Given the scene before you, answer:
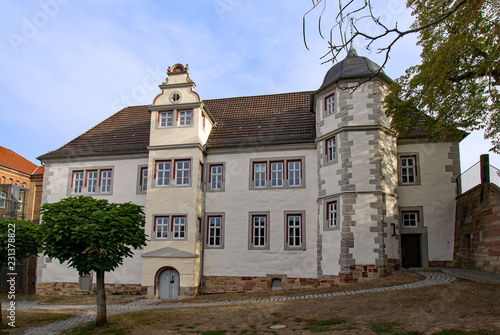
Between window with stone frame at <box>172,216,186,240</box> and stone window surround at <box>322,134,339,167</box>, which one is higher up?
stone window surround at <box>322,134,339,167</box>

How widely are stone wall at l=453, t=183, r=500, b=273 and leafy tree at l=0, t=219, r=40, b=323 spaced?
1564 cm

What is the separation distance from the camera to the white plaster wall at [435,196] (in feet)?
64.8

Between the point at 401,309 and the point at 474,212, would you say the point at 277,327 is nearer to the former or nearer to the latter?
the point at 401,309

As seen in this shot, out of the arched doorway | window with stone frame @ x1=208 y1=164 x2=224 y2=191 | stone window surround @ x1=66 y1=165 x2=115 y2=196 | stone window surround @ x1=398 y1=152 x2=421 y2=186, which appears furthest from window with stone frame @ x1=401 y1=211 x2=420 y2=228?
stone window surround @ x1=66 y1=165 x2=115 y2=196

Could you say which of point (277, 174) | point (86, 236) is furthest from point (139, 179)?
point (86, 236)

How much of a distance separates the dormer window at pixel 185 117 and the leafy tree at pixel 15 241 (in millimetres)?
9316

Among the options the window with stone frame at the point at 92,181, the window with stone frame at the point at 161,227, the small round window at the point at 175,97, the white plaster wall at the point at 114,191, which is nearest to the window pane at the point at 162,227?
the window with stone frame at the point at 161,227

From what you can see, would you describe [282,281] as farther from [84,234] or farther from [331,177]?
[84,234]

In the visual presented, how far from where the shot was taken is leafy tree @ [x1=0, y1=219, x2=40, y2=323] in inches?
546

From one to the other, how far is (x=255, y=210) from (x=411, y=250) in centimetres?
734

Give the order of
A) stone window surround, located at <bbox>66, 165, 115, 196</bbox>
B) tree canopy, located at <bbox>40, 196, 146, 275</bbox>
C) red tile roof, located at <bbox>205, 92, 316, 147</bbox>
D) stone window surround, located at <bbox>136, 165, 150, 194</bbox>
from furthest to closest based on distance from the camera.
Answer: stone window surround, located at <bbox>66, 165, 115, 196</bbox> → stone window surround, located at <bbox>136, 165, 150, 194</bbox> → red tile roof, located at <bbox>205, 92, 316, 147</bbox> → tree canopy, located at <bbox>40, 196, 146, 275</bbox>

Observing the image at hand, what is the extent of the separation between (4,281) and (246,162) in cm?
1587

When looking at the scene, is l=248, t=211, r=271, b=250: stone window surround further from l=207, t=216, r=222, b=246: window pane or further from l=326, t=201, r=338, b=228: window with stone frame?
l=326, t=201, r=338, b=228: window with stone frame

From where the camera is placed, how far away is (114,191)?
921 inches
